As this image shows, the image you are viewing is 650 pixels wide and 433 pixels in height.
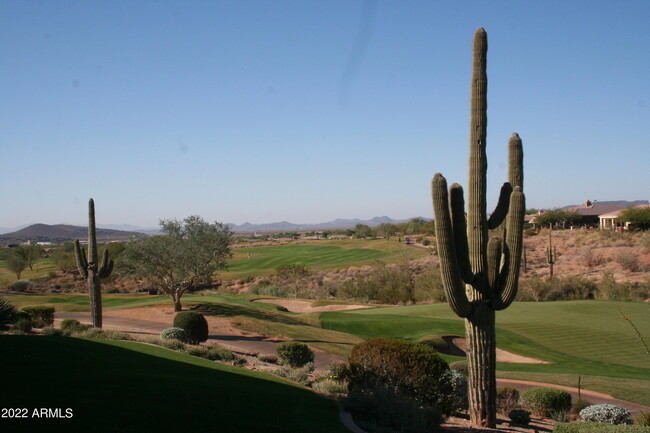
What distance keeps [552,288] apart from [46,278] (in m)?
51.3

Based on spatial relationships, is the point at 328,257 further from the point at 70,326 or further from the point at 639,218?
the point at 70,326

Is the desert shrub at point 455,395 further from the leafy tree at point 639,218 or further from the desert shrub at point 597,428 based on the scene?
the leafy tree at point 639,218

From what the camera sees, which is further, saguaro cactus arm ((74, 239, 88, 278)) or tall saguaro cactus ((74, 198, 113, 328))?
saguaro cactus arm ((74, 239, 88, 278))

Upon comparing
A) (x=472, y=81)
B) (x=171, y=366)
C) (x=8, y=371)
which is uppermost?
(x=472, y=81)

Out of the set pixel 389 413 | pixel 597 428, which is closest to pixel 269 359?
pixel 389 413

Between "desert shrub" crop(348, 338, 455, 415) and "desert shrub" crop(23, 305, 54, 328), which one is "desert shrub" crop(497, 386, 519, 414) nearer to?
"desert shrub" crop(348, 338, 455, 415)

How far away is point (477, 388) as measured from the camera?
11.3 m

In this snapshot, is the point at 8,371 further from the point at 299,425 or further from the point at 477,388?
the point at 477,388

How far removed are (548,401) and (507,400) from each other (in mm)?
1126

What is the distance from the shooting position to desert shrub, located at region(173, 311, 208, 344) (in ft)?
65.3

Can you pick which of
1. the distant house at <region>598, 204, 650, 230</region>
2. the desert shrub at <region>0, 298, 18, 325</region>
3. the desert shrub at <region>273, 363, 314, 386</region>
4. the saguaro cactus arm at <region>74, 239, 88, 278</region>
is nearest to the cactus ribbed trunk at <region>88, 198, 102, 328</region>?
the saguaro cactus arm at <region>74, 239, 88, 278</region>

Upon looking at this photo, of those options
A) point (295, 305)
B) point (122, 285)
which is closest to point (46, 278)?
point (122, 285)

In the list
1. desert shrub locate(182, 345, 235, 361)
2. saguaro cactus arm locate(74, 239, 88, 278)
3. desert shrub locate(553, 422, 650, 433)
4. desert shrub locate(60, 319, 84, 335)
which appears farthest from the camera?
saguaro cactus arm locate(74, 239, 88, 278)

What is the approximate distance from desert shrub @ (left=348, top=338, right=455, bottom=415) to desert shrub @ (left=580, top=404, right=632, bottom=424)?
307cm
